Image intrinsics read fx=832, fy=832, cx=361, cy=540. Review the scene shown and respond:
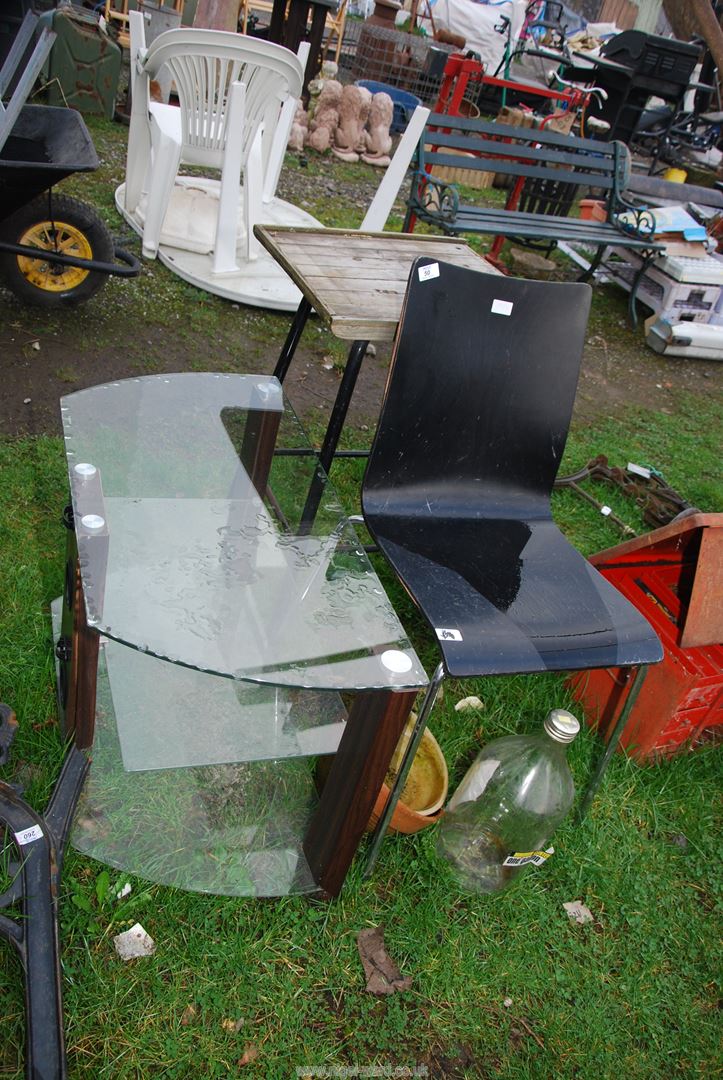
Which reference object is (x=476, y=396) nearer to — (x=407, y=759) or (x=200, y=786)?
(x=407, y=759)

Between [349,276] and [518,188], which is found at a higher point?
[349,276]

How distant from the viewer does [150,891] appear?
187 centimetres

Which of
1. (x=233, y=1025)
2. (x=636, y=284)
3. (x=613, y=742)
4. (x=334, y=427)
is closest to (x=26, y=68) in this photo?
(x=334, y=427)

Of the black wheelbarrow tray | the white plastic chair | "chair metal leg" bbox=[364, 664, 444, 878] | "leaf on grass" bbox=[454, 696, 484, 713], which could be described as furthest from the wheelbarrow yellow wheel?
"chair metal leg" bbox=[364, 664, 444, 878]

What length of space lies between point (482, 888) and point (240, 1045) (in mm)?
691

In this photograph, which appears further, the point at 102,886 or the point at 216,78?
the point at 216,78

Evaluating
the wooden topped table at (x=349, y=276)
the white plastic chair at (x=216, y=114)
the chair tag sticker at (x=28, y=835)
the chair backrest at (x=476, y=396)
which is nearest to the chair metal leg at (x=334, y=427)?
the wooden topped table at (x=349, y=276)

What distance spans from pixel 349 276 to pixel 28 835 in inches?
67.8

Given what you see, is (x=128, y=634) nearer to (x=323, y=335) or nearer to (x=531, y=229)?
(x=323, y=335)

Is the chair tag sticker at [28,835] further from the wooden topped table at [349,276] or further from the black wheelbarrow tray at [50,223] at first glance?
the black wheelbarrow tray at [50,223]

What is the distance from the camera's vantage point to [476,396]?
234 centimetres

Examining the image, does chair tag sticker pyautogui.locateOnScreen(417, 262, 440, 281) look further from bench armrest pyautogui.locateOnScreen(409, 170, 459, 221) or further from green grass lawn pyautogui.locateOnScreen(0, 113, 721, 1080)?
bench armrest pyautogui.locateOnScreen(409, 170, 459, 221)

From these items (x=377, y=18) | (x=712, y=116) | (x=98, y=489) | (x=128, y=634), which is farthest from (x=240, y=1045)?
(x=377, y=18)

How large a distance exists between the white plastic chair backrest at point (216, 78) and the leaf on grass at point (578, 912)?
374cm
